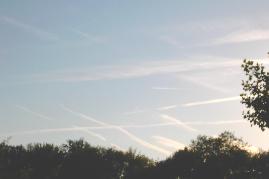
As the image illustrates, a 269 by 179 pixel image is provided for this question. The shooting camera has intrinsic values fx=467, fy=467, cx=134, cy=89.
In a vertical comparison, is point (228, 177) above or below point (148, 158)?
below

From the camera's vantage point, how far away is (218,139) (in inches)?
5044

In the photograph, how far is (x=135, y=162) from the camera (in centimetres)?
13212

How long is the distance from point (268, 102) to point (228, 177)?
198 feet

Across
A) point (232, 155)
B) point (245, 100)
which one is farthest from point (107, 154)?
point (245, 100)

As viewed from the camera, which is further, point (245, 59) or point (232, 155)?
point (232, 155)

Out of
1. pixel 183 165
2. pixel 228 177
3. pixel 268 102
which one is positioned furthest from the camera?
pixel 183 165

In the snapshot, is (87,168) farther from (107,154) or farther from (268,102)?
(268,102)

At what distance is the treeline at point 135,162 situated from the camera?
111 metres

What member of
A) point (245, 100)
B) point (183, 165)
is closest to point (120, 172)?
point (183, 165)

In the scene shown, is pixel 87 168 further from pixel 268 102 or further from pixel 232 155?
pixel 268 102

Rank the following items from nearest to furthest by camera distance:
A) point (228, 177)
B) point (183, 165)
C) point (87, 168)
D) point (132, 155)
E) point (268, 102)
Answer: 1. point (268, 102)
2. point (228, 177)
3. point (183, 165)
4. point (87, 168)
5. point (132, 155)

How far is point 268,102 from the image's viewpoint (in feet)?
162

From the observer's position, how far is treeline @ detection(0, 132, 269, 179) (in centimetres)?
11094

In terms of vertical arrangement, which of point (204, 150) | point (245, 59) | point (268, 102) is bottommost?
point (268, 102)
